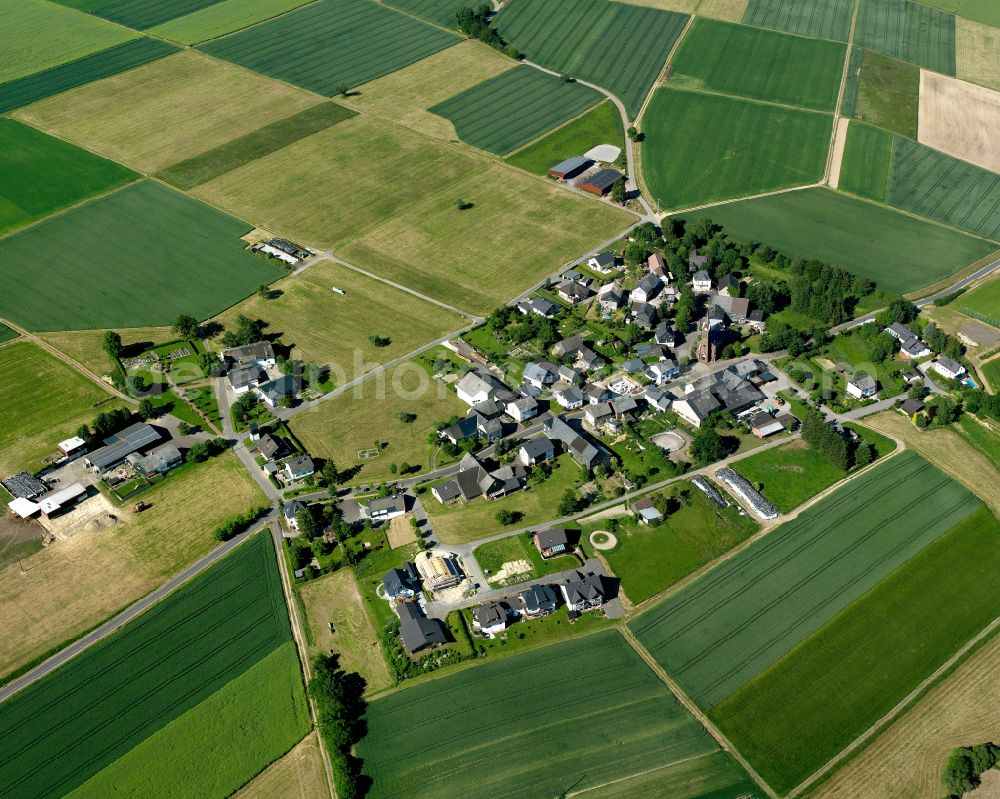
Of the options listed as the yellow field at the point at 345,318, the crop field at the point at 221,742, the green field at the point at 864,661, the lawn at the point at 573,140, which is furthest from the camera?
the lawn at the point at 573,140

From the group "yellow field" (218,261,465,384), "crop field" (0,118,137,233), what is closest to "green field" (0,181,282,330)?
"crop field" (0,118,137,233)

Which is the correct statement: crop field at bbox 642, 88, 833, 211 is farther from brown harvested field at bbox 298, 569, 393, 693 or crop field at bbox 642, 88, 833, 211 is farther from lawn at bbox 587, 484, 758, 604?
brown harvested field at bbox 298, 569, 393, 693

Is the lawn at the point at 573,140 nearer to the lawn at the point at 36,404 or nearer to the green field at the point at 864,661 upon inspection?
the lawn at the point at 36,404

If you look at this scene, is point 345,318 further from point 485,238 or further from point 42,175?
point 42,175

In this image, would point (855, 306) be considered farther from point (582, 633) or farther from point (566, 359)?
point (582, 633)

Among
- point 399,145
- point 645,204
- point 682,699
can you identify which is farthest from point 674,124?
point 682,699

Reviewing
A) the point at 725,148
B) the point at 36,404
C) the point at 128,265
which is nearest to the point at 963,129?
the point at 725,148

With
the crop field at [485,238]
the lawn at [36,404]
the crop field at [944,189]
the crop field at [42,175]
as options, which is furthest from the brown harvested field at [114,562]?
the crop field at [944,189]
